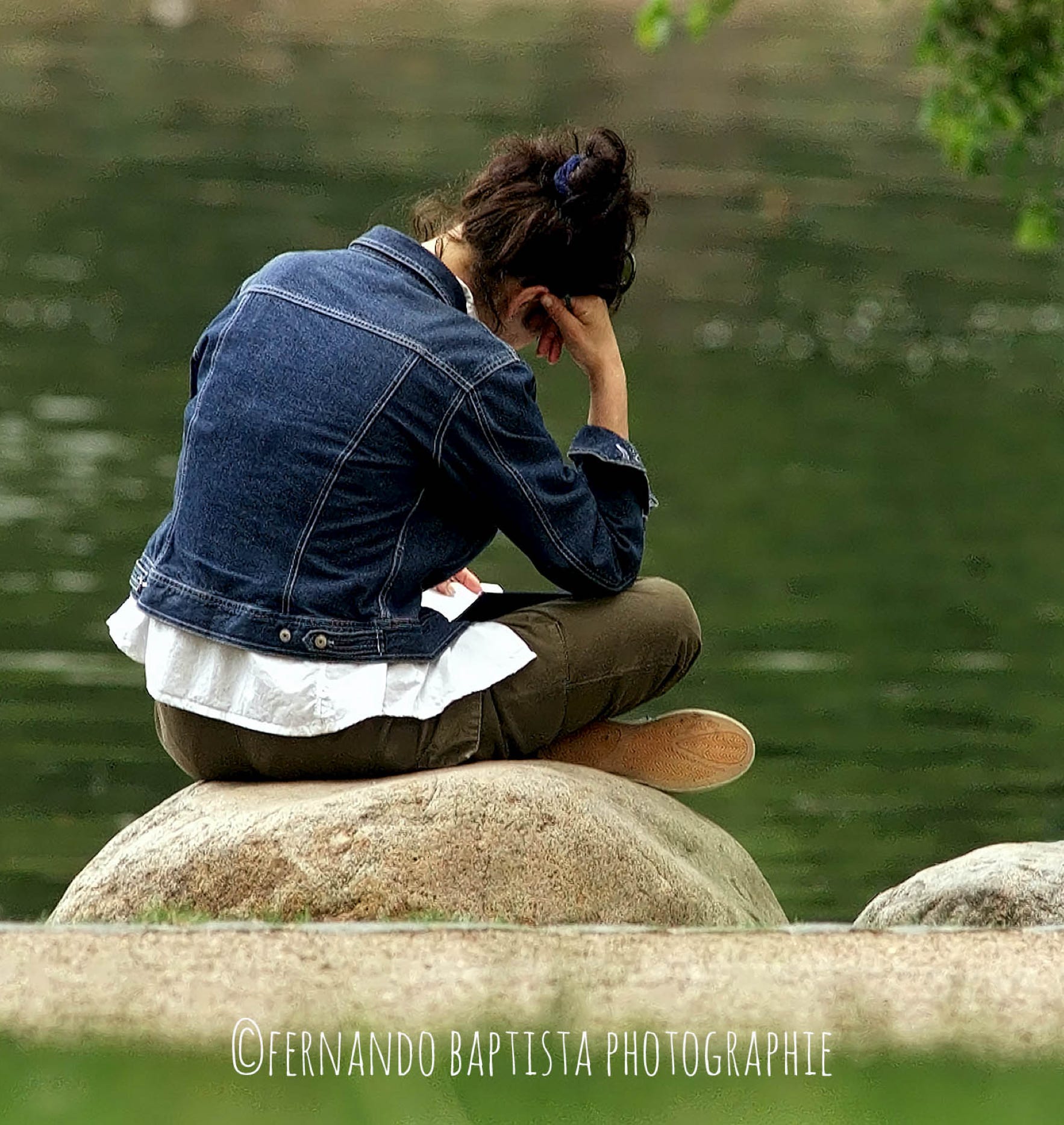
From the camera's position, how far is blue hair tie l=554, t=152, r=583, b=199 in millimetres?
4367

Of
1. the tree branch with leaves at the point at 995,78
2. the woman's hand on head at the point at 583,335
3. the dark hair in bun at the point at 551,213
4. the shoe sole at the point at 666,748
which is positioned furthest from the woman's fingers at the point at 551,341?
the tree branch with leaves at the point at 995,78

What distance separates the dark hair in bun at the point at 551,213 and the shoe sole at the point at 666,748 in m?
0.96

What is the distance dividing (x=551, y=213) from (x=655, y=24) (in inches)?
80.0

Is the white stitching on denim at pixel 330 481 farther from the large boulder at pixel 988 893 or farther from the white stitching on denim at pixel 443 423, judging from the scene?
the large boulder at pixel 988 893

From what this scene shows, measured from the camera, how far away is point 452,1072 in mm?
2766

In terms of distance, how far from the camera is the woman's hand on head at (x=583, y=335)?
4.57m

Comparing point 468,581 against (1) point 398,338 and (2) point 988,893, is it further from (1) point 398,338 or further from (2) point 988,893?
(2) point 988,893

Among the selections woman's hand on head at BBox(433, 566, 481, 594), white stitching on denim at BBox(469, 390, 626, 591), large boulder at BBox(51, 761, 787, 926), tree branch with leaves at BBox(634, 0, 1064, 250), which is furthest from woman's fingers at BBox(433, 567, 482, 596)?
tree branch with leaves at BBox(634, 0, 1064, 250)

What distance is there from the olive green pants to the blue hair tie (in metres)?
0.84

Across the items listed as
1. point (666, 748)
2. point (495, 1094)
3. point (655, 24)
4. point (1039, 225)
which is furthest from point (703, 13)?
point (495, 1094)

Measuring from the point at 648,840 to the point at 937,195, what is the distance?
71.1 feet

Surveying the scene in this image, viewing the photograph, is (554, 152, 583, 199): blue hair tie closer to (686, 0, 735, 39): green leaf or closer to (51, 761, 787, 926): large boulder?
(51, 761, 787, 926): large boulder

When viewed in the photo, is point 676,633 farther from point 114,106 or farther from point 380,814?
point 114,106

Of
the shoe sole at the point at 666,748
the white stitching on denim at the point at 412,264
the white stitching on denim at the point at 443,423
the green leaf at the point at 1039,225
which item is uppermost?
the white stitching on denim at the point at 412,264
